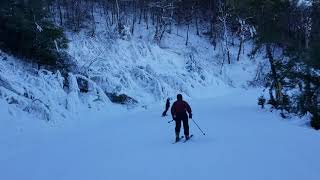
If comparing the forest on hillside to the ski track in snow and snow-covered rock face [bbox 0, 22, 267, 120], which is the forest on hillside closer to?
snow-covered rock face [bbox 0, 22, 267, 120]

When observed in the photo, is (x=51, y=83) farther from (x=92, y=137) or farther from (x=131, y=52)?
(x=131, y=52)

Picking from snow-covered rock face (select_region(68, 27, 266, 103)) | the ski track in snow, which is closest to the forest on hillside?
snow-covered rock face (select_region(68, 27, 266, 103))

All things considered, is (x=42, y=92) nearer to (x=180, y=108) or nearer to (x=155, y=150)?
(x=180, y=108)

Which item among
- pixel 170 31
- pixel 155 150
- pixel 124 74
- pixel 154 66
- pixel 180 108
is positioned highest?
pixel 180 108

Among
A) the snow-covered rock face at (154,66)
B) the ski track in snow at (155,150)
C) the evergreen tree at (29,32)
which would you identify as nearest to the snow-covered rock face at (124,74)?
the snow-covered rock face at (154,66)

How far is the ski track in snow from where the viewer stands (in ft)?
31.8

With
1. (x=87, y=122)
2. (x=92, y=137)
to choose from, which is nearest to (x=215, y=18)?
(x=87, y=122)

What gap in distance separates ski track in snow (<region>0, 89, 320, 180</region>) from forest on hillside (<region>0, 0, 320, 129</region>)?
251cm

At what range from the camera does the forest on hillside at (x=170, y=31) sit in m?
19.4

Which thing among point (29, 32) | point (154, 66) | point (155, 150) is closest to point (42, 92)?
point (29, 32)

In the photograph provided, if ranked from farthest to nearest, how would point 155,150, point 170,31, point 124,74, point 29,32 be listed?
→ point 170,31 < point 124,74 < point 29,32 < point 155,150

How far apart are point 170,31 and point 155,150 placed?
126 feet

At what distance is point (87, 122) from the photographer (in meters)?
21.7

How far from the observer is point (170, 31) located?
50.6 m
